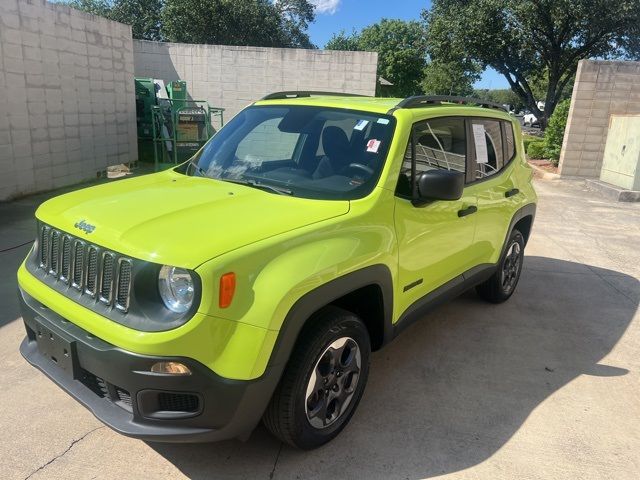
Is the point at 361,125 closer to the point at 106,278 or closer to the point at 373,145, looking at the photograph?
the point at 373,145

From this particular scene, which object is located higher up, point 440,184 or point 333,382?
point 440,184

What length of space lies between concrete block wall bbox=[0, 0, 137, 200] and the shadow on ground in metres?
6.97

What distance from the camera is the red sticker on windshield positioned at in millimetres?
3125

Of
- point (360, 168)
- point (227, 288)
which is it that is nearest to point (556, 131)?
point (360, 168)

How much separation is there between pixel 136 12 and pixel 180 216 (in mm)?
44581

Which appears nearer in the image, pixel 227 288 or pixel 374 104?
pixel 227 288

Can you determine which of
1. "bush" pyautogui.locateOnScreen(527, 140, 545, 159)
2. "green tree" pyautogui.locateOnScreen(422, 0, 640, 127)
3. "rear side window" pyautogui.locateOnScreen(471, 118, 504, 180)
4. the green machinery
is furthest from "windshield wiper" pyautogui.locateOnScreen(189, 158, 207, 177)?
"green tree" pyautogui.locateOnScreen(422, 0, 640, 127)

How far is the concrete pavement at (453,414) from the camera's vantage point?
2682mm

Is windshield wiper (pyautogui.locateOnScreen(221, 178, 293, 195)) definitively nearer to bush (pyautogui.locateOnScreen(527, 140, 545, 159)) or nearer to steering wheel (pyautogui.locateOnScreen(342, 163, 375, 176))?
steering wheel (pyautogui.locateOnScreen(342, 163, 375, 176))

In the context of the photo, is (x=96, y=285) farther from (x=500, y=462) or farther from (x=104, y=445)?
(x=500, y=462)

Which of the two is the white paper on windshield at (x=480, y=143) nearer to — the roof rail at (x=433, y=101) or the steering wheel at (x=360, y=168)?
the roof rail at (x=433, y=101)

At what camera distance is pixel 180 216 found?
252cm

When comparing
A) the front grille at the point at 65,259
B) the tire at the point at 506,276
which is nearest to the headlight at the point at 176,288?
the front grille at the point at 65,259

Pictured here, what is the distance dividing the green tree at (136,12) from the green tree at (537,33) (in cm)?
2520
